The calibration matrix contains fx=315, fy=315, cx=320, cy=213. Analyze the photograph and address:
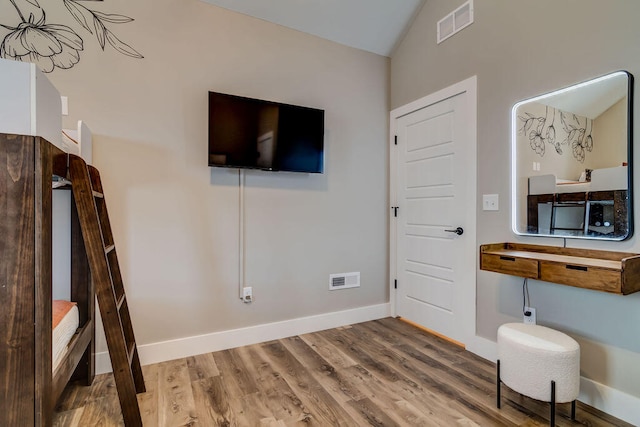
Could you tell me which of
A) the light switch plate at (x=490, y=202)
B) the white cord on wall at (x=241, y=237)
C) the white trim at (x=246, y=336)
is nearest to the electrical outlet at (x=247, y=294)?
the white cord on wall at (x=241, y=237)

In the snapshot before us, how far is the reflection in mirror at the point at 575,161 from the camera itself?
1717mm

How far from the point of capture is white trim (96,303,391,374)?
2.33 meters

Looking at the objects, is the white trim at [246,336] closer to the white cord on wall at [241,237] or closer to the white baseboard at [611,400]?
the white cord on wall at [241,237]

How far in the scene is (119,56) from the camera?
7.33 feet

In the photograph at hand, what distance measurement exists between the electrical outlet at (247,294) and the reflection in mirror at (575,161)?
2095 millimetres

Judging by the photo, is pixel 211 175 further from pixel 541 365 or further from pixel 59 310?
pixel 541 365

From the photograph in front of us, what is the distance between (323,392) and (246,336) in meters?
0.94

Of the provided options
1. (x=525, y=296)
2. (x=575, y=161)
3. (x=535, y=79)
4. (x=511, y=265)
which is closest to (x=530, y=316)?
(x=525, y=296)

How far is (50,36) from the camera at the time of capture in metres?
2.06

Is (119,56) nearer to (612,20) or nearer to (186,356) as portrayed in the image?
(186,356)

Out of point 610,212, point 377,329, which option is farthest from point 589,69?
point 377,329

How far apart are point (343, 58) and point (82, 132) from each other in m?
2.27

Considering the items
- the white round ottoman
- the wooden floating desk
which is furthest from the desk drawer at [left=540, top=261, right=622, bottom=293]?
the white round ottoman

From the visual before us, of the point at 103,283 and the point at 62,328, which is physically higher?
the point at 103,283
